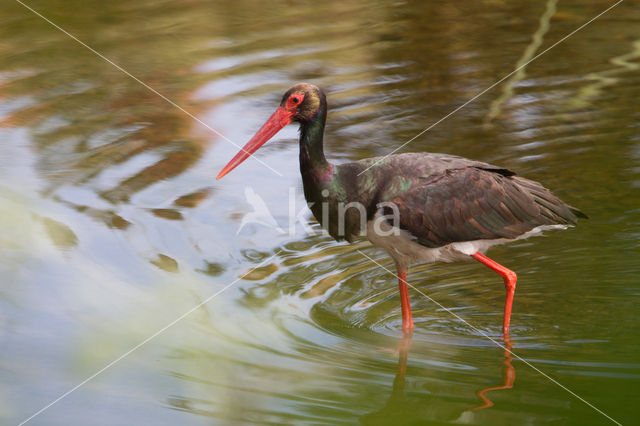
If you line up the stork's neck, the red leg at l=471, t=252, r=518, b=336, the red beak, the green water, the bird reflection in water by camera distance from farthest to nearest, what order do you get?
the red beak → the stork's neck → the red leg at l=471, t=252, r=518, b=336 → the green water → the bird reflection in water

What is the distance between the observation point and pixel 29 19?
977 cm

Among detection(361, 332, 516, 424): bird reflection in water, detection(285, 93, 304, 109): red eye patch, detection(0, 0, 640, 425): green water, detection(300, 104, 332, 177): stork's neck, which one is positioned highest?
detection(285, 93, 304, 109): red eye patch

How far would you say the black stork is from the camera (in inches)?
199

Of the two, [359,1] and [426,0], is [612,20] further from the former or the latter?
[359,1]

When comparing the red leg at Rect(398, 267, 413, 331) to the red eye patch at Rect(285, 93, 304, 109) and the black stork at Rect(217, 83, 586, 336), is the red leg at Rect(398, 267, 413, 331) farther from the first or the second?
the red eye patch at Rect(285, 93, 304, 109)

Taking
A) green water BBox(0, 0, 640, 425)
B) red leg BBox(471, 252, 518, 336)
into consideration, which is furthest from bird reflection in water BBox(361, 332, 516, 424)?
red leg BBox(471, 252, 518, 336)

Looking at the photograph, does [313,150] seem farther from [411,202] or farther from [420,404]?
[420,404]

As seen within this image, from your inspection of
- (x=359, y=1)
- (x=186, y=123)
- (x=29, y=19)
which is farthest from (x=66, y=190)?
(x=359, y=1)

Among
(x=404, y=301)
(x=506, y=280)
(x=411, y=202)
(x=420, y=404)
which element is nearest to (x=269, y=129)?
(x=411, y=202)

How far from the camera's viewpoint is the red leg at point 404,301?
4.98m

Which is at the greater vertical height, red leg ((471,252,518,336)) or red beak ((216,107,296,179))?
red beak ((216,107,296,179))

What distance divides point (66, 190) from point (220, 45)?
3356mm

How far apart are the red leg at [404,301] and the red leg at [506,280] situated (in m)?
0.41

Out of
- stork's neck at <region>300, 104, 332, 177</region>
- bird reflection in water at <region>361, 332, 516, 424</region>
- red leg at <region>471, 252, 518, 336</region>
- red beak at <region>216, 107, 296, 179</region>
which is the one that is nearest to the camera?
bird reflection in water at <region>361, 332, 516, 424</region>
